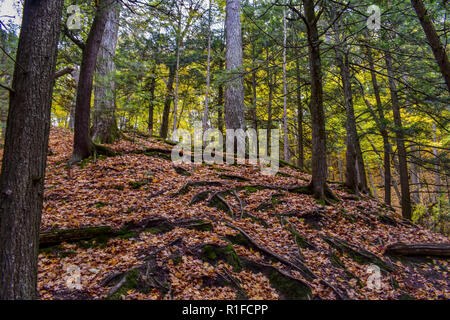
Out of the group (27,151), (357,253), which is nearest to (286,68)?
(357,253)

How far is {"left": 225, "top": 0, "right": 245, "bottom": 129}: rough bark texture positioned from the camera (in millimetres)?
10523

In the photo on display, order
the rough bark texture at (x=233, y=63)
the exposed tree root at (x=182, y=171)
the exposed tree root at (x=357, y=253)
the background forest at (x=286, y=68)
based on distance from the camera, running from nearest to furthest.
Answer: the exposed tree root at (x=357, y=253) < the background forest at (x=286, y=68) < the exposed tree root at (x=182, y=171) < the rough bark texture at (x=233, y=63)

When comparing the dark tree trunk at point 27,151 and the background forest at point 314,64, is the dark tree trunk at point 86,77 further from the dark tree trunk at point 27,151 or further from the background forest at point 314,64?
the dark tree trunk at point 27,151

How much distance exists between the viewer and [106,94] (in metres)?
8.24

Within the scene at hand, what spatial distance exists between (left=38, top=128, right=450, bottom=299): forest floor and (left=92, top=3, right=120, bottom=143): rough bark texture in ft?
4.79

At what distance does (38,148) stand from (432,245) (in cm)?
751

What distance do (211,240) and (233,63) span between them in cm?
863

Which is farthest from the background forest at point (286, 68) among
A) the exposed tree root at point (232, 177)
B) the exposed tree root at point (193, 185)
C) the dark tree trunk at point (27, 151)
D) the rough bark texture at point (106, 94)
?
the exposed tree root at point (193, 185)

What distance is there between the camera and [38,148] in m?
2.80

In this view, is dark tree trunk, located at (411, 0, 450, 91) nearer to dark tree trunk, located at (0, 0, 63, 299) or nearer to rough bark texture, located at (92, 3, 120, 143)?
dark tree trunk, located at (0, 0, 63, 299)

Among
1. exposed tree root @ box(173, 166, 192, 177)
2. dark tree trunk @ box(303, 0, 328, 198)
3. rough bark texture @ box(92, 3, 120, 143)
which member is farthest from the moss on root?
rough bark texture @ box(92, 3, 120, 143)

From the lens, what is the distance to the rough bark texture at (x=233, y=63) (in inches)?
414

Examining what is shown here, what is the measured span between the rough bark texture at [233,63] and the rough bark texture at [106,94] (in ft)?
14.8
